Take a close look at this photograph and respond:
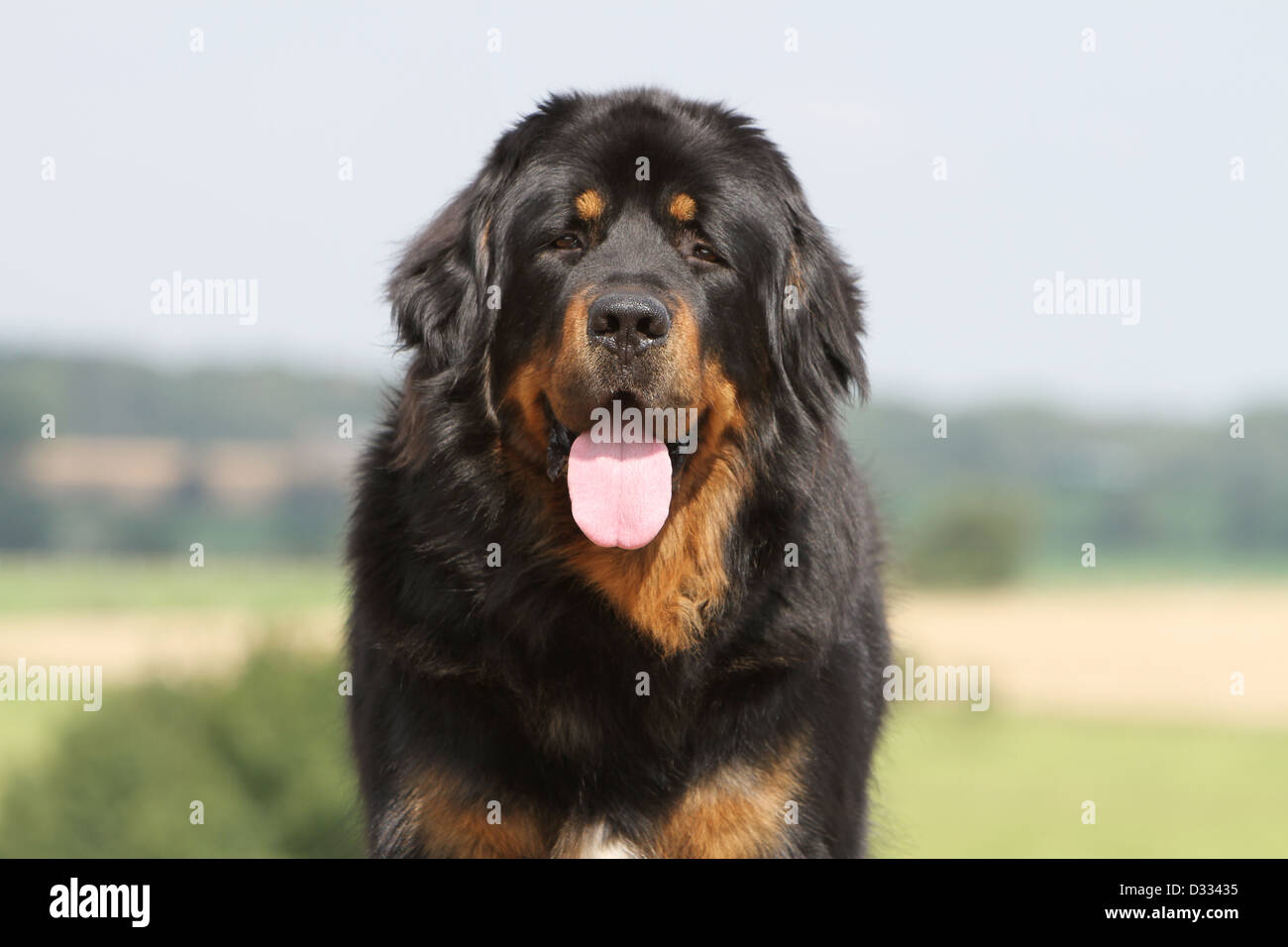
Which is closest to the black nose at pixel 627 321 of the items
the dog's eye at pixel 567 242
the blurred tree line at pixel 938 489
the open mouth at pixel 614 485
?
the open mouth at pixel 614 485

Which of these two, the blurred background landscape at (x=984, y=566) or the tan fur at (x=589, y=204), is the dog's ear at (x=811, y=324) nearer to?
the tan fur at (x=589, y=204)

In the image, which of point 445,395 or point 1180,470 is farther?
point 1180,470

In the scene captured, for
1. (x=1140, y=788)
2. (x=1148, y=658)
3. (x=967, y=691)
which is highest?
(x=967, y=691)

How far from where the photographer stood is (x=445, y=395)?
14.3ft

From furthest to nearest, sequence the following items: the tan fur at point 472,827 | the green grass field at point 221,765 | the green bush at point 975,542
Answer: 1. the green bush at point 975,542
2. the green grass field at point 221,765
3. the tan fur at point 472,827

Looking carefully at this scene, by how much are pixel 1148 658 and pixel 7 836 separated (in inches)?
1343

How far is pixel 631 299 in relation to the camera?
3934 mm

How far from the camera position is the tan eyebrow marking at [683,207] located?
430 centimetres

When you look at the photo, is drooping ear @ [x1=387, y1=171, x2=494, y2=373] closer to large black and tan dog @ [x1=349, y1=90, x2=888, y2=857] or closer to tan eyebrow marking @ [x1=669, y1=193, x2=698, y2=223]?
large black and tan dog @ [x1=349, y1=90, x2=888, y2=857]

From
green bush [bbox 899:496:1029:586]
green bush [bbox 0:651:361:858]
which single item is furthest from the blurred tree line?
green bush [bbox 0:651:361:858]

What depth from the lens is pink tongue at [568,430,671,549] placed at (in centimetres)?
413

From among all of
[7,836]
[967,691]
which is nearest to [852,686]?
[967,691]

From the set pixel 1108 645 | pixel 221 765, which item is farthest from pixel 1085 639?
pixel 221 765

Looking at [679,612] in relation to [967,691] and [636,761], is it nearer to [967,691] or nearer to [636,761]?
[636,761]
